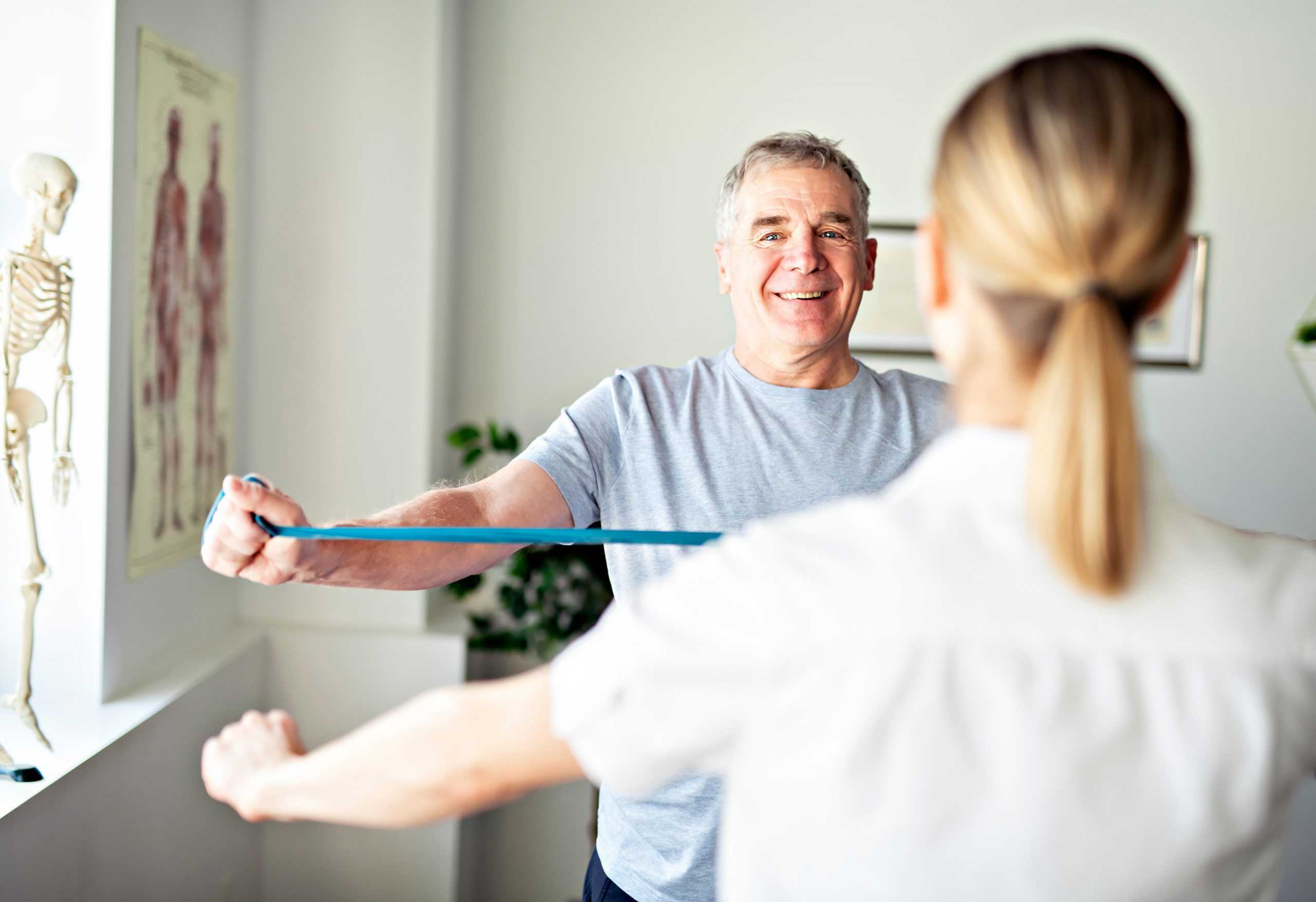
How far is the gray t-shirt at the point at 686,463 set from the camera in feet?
5.47

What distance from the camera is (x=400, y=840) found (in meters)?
3.17

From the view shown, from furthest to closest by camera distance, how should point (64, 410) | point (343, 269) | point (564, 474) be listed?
point (343, 269), point (64, 410), point (564, 474)

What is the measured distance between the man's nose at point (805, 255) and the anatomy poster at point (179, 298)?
1.50 metres

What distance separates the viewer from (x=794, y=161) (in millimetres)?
1811

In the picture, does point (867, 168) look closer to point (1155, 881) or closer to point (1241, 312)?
point (1241, 312)

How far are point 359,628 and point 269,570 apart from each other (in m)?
1.91

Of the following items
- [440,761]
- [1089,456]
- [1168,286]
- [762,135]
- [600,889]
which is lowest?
[600,889]

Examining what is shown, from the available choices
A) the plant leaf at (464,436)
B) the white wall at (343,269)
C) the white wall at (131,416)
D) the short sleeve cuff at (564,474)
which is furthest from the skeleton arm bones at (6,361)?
the plant leaf at (464,436)

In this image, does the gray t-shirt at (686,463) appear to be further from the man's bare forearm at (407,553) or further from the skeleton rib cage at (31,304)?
the skeleton rib cage at (31,304)

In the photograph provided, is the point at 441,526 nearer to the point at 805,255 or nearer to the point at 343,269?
the point at 805,255

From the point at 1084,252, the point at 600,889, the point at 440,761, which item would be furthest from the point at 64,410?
the point at 1084,252

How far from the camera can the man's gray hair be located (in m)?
1.81

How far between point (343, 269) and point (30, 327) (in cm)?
120

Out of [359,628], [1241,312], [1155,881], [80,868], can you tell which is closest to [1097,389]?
[1155,881]
